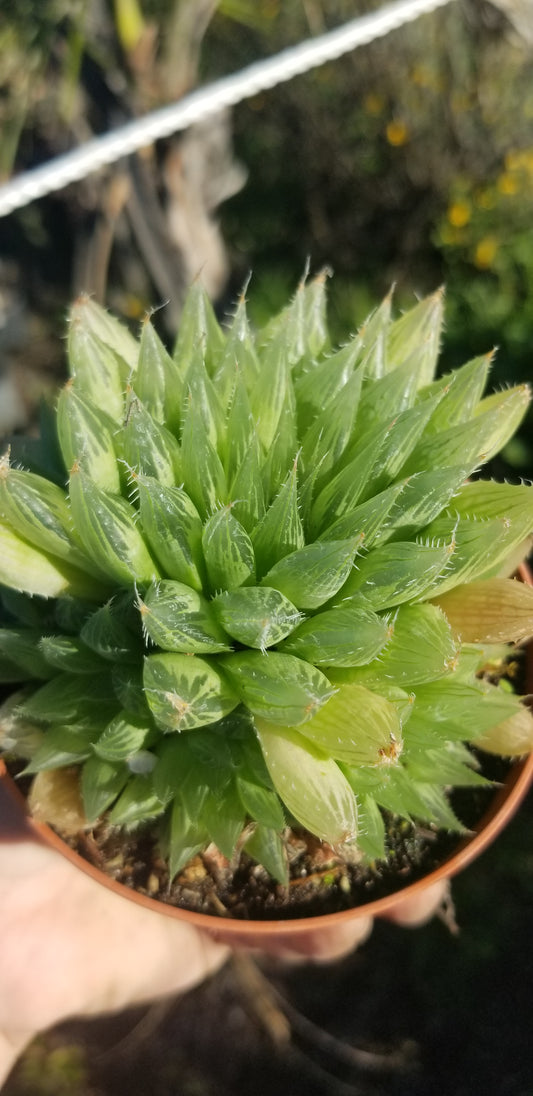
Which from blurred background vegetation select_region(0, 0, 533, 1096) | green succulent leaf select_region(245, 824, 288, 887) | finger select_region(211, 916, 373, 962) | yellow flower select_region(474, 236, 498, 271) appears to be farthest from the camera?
yellow flower select_region(474, 236, 498, 271)

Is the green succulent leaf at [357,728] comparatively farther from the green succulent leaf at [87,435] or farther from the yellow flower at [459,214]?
the yellow flower at [459,214]

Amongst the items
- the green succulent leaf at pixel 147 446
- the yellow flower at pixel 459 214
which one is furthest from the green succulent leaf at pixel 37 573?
the yellow flower at pixel 459 214

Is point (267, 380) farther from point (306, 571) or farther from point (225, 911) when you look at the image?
point (225, 911)

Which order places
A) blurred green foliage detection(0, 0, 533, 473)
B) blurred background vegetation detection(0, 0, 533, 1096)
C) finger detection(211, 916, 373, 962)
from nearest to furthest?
finger detection(211, 916, 373, 962)
blurred background vegetation detection(0, 0, 533, 1096)
blurred green foliage detection(0, 0, 533, 473)

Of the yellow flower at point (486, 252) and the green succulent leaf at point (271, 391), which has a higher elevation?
the yellow flower at point (486, 252)

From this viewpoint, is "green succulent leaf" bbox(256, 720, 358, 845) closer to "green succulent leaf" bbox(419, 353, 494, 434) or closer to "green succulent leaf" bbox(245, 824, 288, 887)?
"green succulent leaf" bbox(245, 824, 288, 887)

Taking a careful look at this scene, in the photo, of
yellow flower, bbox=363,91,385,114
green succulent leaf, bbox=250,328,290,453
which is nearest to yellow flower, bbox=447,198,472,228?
yellow flower, bbox=363,91,385,114
